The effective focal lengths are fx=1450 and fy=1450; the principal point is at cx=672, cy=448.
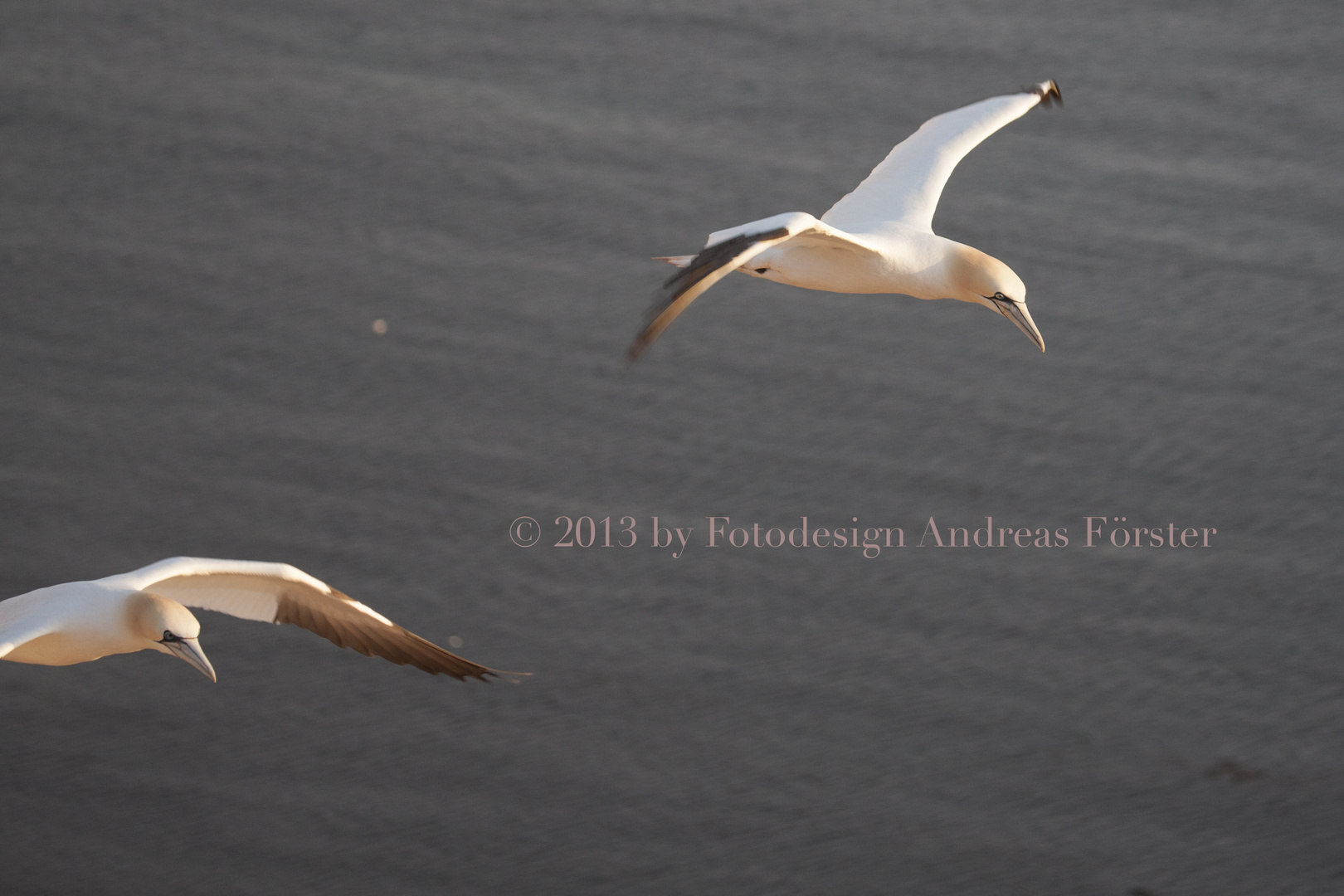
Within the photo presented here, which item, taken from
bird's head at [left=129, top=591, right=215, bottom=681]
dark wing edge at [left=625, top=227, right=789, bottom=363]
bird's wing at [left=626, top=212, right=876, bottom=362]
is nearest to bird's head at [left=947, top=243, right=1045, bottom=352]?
bird's wing at [left=626, top=212, right=876, bottom=362]

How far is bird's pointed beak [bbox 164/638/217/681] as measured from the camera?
2135 mm

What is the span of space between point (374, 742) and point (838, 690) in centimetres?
95

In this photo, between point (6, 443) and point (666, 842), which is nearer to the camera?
point (666, 842)

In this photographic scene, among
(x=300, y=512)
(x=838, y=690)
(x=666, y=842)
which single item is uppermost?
(x=300, y=512)

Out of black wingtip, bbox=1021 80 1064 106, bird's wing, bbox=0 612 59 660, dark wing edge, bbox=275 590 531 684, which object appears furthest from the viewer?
black wingtip, bbox=1021 80 1064 106

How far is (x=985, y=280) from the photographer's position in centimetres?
223

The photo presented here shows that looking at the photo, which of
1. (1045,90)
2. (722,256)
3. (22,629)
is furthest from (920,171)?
(22,629)

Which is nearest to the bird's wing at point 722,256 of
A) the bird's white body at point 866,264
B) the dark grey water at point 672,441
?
the bird's white body at point 866,264

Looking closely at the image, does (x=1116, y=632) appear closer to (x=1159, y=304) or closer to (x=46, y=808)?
(x=1159, y=304)

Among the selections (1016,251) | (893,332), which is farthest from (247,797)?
(1016,251)

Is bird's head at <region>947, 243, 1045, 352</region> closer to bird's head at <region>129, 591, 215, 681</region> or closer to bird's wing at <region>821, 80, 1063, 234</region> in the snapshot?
bird's wing at <region>821, 80, 1063, 234</region>

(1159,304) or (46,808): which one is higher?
(1159,304)

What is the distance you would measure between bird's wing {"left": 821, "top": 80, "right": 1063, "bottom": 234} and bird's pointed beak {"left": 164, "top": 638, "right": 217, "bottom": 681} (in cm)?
119

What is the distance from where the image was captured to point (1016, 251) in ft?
11.3
